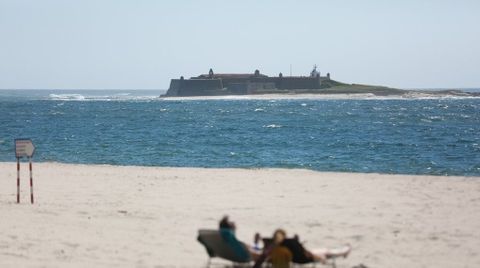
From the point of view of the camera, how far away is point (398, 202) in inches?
590

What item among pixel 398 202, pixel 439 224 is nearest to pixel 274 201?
pixel 398 202

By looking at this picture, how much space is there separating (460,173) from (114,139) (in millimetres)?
22613

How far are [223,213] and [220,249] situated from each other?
4180 mm

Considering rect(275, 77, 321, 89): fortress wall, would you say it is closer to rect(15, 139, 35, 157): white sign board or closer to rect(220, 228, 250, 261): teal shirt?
rect(15, 139, 35, 157): white sign board

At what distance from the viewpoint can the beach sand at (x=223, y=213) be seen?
1027cm

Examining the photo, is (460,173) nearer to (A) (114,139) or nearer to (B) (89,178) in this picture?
(B) (89,178)

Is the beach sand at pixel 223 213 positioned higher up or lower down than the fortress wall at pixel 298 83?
lower down

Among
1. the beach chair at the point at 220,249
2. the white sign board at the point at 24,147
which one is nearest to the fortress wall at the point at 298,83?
the white sign board at the point at 24,147

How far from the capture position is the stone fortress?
15238cm

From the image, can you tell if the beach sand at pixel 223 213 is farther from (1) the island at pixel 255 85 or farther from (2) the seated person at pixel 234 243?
(1) the island at pixel 255 85

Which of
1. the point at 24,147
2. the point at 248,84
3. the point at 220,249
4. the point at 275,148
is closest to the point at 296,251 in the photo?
the point at 220,249

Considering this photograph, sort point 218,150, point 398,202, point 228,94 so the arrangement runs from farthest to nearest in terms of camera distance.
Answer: point 228,94 < point 218,150 < point 398,202

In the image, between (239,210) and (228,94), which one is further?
(228,94)

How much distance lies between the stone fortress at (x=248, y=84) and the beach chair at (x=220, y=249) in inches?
5517
